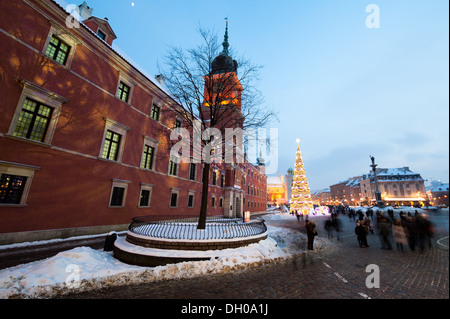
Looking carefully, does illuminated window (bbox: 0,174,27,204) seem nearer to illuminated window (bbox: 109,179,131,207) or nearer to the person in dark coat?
illuminated window (bbox: 109,179,131,207)

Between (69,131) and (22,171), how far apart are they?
328 cm

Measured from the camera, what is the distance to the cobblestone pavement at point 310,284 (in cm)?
479

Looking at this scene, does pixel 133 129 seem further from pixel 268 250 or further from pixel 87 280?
pixel 268 250

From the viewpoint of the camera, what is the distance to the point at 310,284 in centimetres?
550

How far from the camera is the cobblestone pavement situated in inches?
188

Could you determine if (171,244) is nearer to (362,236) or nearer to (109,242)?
(109,242)

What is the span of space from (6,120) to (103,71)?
704cm

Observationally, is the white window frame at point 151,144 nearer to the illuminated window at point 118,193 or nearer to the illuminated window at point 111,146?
the illuminated window at point 111,146

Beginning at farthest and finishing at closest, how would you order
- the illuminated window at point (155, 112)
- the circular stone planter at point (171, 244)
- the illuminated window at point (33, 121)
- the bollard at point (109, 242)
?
the illuminated window at point (155, 112)
the illuminated window at point (33, 121)
the bollard at point (109, 242)
the circular stone planter at point (171, 244)

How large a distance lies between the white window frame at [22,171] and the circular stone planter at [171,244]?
6.24 meters

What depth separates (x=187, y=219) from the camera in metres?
21.0

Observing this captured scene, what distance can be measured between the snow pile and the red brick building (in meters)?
5.92

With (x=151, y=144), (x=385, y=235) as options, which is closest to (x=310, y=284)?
(x=385, y=235)

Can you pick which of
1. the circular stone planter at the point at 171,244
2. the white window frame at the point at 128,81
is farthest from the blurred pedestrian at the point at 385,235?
the white window frame at the point at 128,81
